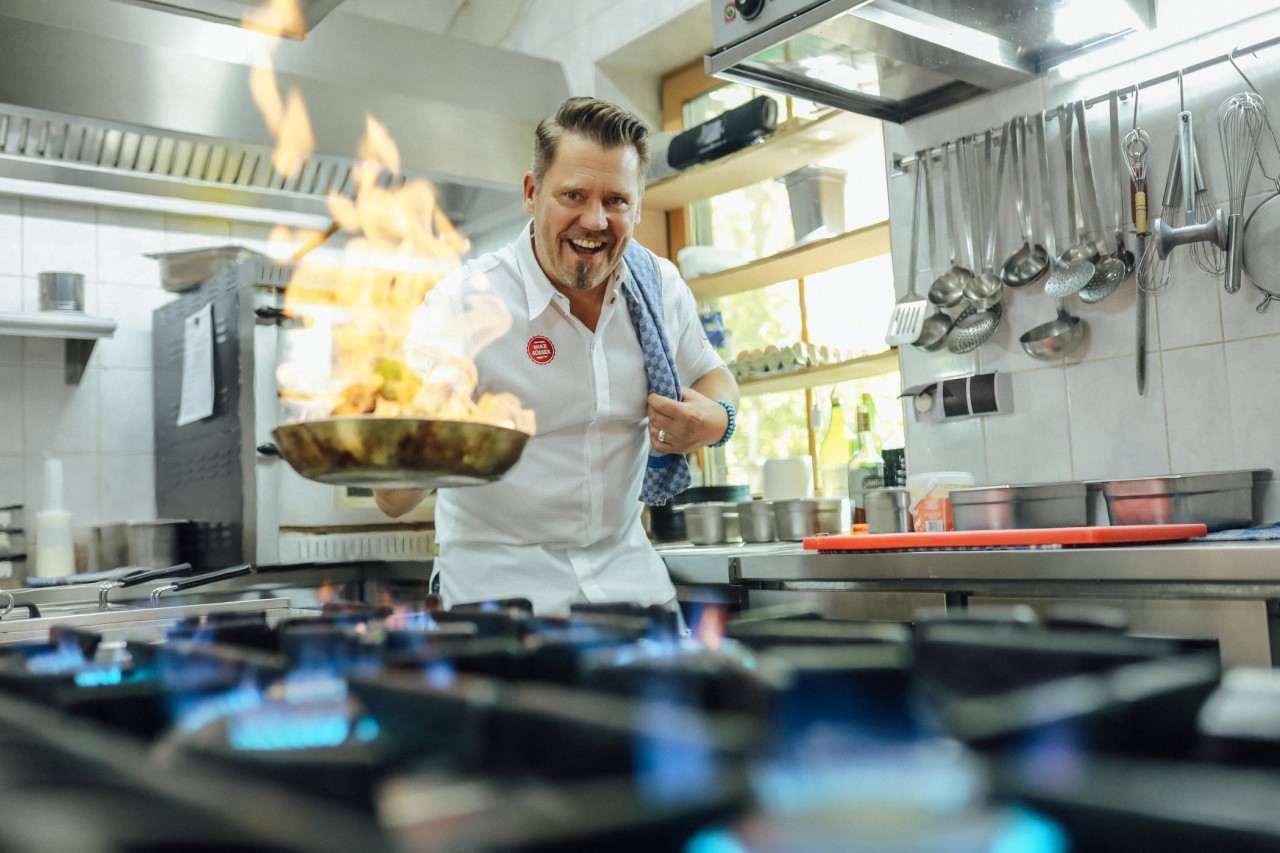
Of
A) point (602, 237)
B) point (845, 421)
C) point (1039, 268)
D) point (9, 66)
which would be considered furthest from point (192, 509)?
point (1039, 268)

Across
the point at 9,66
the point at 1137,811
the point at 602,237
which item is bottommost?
the point at 1137,811

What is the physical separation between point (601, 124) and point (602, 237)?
0.50ft

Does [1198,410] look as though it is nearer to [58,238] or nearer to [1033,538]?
[1033,538]

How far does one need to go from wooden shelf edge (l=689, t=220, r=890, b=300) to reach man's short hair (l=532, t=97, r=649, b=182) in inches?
48.6

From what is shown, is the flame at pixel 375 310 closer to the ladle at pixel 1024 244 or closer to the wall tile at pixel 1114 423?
the ladle at pixel 1024 244

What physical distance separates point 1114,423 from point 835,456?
884mm

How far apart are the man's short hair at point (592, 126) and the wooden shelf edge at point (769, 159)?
1.28 metres

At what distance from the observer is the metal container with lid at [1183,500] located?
5.74ft

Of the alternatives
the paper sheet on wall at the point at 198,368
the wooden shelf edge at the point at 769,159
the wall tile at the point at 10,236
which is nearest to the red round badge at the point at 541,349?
the wooden shelf edge at the point at 769,159

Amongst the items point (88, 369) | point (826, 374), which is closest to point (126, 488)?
point (88, 369)

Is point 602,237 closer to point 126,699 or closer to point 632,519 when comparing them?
point 632,519

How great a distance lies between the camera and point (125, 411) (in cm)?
336

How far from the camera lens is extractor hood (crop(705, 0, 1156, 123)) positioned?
6.52 feet

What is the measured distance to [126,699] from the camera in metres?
0.48
